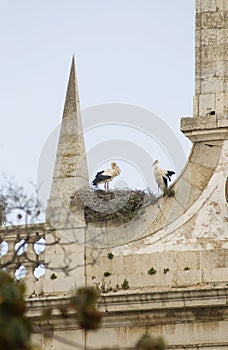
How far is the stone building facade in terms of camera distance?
14.2m

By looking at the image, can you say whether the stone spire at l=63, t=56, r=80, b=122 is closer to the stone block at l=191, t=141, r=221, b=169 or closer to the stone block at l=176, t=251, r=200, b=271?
the stone block at l=191, t=141, r=221, b=169

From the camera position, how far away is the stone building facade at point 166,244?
1422cm

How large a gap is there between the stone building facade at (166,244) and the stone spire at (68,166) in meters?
0.01

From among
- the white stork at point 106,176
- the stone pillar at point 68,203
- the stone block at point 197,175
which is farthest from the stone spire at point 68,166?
the stone block at point 197,175

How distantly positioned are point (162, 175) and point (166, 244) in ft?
2.59

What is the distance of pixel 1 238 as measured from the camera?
15.1m

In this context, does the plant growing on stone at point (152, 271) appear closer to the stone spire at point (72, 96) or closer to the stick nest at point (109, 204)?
the stick nest at point (109, 204)

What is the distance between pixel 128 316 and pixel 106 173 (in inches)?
64.0

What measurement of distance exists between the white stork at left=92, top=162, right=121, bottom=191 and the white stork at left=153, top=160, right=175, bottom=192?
0.41m

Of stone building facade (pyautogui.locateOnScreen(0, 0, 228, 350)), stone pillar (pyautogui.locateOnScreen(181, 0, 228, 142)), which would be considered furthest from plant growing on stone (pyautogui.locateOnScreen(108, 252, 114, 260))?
stone pillar (pyautogui.locateOnScreen(181, 0, 228, 142))

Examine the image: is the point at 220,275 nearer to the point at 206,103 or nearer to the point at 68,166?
the point at 206,103

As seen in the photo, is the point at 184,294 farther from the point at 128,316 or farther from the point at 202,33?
the point at 202,33

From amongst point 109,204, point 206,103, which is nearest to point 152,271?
point 109,204

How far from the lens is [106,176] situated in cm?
1489
